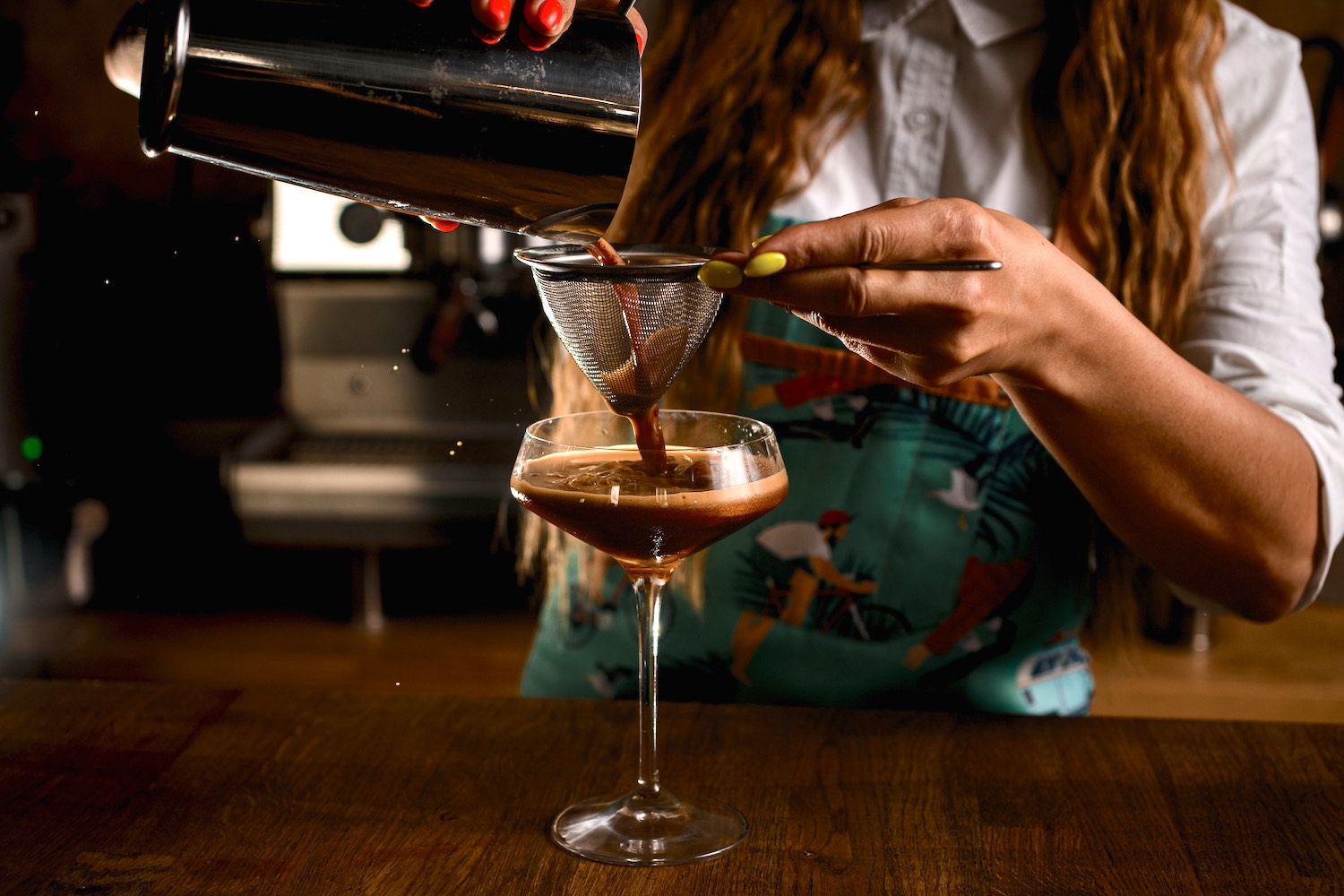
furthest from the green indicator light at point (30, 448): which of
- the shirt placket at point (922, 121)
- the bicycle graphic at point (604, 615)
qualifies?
the shirt placket at point (922, 121)

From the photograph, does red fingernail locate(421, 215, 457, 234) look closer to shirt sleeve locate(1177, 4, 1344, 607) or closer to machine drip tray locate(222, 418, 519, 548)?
shirt sleeve locate(1177, 4, 1344, 607)

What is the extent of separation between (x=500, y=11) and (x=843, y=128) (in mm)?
692

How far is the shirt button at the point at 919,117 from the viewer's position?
152cm

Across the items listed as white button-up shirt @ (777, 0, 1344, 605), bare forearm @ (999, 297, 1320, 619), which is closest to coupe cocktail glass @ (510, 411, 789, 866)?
bare forearm @ (999, 297, 1320, 619)

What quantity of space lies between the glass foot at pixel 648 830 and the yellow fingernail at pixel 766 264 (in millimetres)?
462

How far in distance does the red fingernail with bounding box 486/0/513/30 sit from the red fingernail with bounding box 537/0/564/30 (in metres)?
0.02

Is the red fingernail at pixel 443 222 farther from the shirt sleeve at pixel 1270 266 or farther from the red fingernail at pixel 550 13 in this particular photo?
the shirt sleeve at pixel 1270 266

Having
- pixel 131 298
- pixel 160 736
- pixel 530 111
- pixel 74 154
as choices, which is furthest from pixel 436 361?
pixel 530 111

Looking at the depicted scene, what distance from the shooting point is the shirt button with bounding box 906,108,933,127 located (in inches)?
59.9

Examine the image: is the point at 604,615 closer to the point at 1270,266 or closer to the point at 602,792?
the point at 602,792

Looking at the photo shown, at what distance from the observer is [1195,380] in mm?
1196

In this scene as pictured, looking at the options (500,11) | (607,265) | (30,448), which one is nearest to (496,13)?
(500,11)

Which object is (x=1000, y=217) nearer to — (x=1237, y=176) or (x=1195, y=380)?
(x=1195, y=380)

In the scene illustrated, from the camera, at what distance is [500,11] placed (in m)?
0.94
